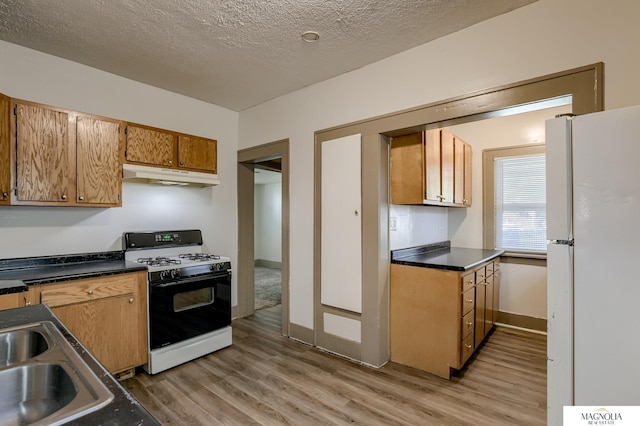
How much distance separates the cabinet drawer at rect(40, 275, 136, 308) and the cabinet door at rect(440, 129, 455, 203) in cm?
297

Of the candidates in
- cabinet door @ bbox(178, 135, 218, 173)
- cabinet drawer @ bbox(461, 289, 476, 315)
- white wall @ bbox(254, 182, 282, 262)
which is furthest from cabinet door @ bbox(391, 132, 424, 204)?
white wall @ bbox(254, 182, 282, 262)

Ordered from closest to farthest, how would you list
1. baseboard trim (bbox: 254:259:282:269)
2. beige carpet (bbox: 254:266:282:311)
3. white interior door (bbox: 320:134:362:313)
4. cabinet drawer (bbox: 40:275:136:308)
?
cabinet drawer (bbox: 40:275:136:308), white interior door (bbox: 320:134:362:313), beige carpet (bbox: 254:266:282:311), baseboard trim (bbox: 254:259:282:269)

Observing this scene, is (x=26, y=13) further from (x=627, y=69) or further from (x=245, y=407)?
(x=627, y=69)

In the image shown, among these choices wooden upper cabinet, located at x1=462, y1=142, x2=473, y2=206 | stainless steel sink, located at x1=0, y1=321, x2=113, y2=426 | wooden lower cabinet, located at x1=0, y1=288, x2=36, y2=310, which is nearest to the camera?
stainless steel sink, located at x1=0, y1=321, x2=113, y2=426

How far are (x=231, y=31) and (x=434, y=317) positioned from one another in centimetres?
273

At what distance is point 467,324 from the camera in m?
2.63

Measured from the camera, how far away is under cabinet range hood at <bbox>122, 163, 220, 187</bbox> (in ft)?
8.86

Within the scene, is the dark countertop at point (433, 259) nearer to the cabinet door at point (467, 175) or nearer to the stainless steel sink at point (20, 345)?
the cabinet door at point (467, 175)

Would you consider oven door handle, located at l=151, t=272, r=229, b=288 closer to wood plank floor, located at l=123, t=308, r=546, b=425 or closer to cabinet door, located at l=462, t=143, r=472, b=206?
wood plank floor, located at l=123, t=308, r=546, b=425

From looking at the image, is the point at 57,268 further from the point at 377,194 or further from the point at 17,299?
the point at 377,194

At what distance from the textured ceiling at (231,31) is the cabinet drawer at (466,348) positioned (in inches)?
96.1

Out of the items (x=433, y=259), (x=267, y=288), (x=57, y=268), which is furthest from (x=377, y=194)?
(x=267, y=288)

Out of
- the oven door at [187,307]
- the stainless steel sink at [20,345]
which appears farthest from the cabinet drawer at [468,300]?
the stainless steel sink at [20,345]

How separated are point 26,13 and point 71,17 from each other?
27 cm
